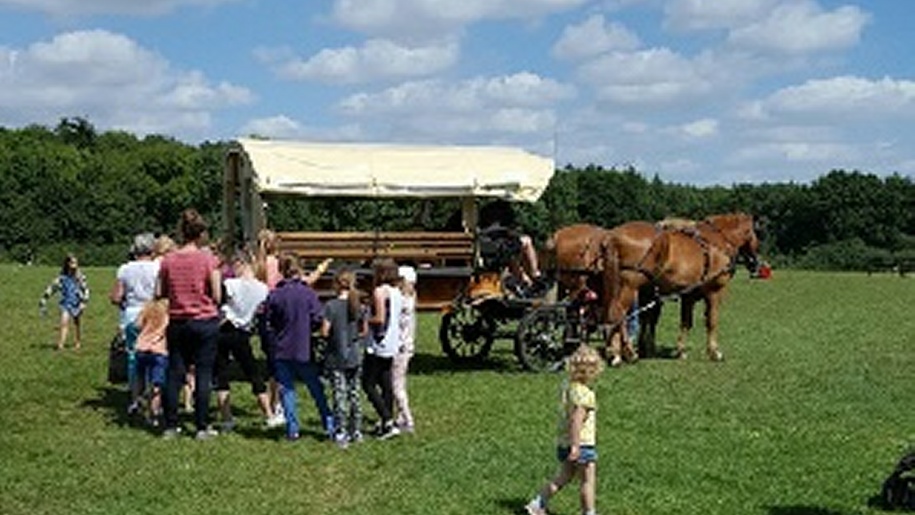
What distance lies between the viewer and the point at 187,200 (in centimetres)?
9525

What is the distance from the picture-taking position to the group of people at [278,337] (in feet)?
35.8

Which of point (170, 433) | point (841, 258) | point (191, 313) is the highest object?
point (191, 313)

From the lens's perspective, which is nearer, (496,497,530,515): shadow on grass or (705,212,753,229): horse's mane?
(496,497,530,515): shadow on grass

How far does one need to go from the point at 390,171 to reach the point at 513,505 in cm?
748

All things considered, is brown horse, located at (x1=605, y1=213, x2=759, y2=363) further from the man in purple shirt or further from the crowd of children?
the man in purple shirt

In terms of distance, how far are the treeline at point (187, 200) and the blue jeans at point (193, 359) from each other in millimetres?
58519

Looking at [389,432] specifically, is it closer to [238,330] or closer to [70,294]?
[238,330]

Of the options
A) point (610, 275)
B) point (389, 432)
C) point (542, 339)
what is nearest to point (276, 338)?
point (389, 432)

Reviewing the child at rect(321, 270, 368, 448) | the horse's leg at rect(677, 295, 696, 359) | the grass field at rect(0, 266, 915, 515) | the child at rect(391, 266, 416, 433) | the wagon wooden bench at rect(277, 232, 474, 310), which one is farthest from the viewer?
the horse's leg at rect(677, 295, 696, 359)

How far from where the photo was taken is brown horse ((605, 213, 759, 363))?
16.3 meters

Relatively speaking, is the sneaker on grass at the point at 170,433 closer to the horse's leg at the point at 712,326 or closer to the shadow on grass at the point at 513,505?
the shadow on grass at the point at 513,505

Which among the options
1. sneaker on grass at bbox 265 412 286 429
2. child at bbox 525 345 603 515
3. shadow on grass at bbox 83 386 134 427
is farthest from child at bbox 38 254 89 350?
child at bbox 525 345 603 515

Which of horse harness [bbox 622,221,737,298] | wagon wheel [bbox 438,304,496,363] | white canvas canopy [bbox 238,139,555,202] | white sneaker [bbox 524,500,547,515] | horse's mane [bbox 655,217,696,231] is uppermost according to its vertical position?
white canvas canopy [bbox 238,139,555,202]

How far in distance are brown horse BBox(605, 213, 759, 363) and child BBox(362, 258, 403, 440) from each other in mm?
5542
